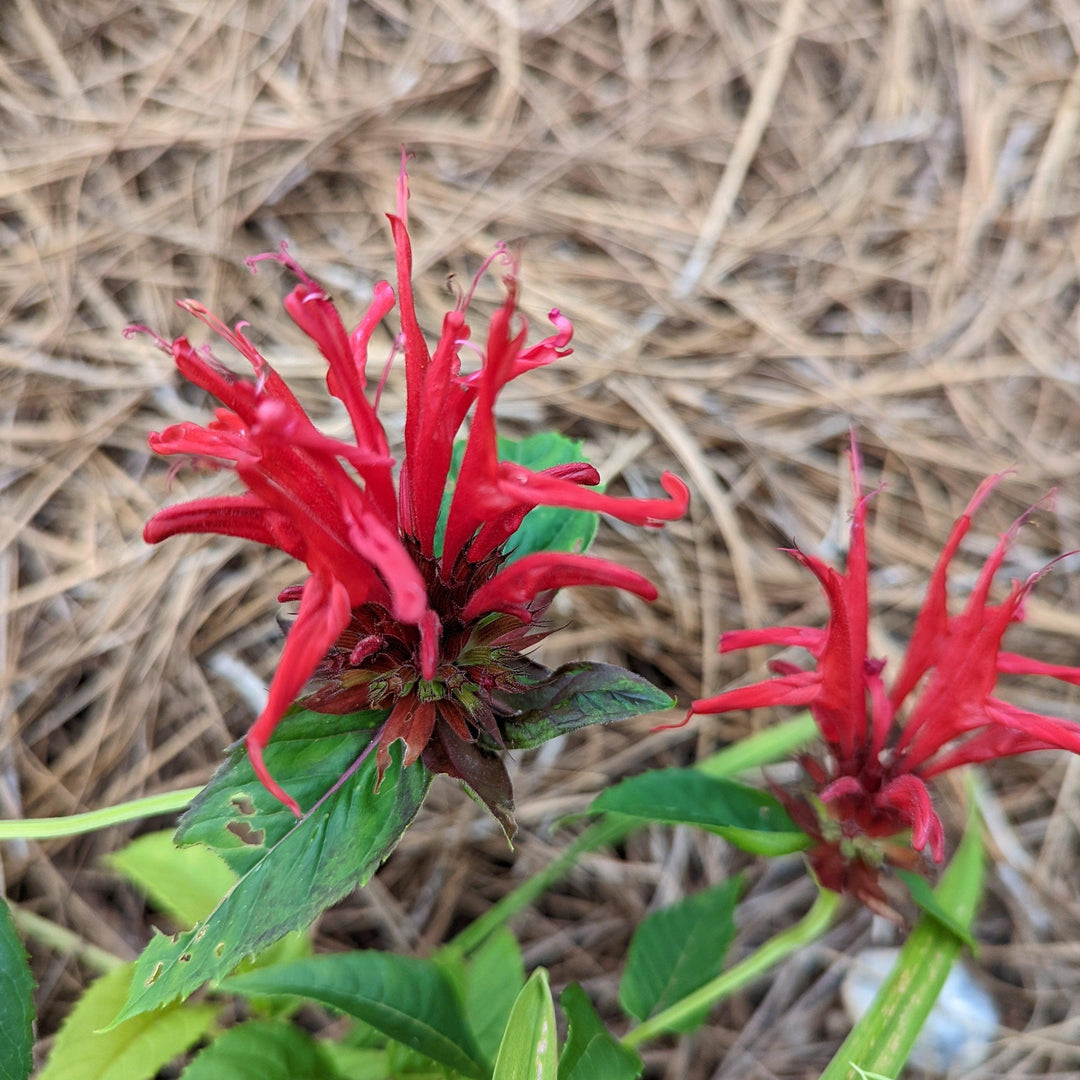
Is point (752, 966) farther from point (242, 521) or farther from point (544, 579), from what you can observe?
point (242, 521)

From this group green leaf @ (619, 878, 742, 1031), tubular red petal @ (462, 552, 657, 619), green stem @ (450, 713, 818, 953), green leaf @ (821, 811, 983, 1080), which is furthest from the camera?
green stem @ (450, 713, 818, 953)

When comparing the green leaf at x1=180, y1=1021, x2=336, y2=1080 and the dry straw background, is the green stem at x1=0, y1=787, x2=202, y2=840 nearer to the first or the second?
the green leaf at x1=180, y1=1021, x2=336, y2=1080

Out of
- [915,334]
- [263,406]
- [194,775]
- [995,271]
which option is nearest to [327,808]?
[263,406]

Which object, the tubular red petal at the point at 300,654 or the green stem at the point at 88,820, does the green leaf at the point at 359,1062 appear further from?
the tubular red petal at the point at 300,654

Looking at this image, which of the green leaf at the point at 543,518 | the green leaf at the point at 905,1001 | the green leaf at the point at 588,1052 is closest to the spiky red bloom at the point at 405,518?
the green leaf at the point at 543,518

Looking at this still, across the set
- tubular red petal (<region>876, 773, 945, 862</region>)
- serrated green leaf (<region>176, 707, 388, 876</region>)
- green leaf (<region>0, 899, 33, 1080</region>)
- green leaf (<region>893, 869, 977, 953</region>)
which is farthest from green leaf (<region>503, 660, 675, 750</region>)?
green leaf (<region>0, 899, 33, 1080</region>)

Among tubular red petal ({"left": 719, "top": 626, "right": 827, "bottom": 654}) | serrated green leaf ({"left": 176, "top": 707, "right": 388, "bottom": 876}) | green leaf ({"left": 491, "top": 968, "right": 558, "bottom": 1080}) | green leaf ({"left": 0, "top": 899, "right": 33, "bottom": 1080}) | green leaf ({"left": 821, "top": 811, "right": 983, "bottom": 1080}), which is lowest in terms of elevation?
green leaf ({"left": 821, "top": 811, "right": 983, "bottom": 1080})

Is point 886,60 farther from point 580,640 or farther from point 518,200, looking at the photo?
point 580,640
